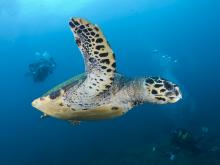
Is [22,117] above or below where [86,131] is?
above

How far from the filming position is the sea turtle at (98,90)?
330cm

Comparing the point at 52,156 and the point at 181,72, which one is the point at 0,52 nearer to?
the point at 181,72

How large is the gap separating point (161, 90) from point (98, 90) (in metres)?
0.68

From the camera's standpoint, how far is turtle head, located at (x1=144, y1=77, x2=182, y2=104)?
358 cm

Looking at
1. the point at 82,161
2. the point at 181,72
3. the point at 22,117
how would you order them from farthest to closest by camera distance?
the point at 181,72 → the point at 22,117 → the point at 82,161

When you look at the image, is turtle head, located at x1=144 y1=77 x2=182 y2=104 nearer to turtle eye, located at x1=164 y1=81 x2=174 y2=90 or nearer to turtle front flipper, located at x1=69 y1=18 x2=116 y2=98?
turtle eye, located at x1=164 y1=81 x2=174 y2=90

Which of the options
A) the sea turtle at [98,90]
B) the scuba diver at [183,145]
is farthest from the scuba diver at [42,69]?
the sea turtle at [98,90]

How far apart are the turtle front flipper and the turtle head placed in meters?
0.44

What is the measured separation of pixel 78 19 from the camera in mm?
3213

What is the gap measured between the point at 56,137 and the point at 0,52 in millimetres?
75812

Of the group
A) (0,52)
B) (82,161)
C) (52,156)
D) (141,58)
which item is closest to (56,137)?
(52,156)

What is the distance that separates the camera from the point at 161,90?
11.9ft

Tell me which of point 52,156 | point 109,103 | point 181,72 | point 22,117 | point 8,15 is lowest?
point 109,103

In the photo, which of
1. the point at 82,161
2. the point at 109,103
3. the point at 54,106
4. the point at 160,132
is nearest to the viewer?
the point at 109,103
